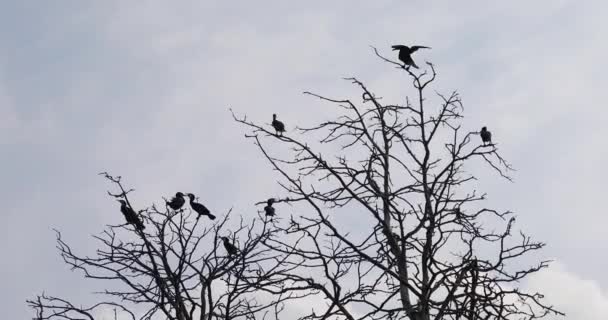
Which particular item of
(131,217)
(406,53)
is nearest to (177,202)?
(131,217)

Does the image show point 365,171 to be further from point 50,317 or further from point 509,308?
point 50,317

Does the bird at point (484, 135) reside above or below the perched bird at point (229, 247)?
above

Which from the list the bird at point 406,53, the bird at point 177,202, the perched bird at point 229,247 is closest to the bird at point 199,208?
the bird at point 177,202

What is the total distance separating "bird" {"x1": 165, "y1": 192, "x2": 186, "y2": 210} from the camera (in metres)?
10.5

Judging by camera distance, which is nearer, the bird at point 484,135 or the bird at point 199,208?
the bird at point 484,135

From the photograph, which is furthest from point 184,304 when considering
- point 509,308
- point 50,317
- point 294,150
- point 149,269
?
point 509,308

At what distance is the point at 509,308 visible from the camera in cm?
766

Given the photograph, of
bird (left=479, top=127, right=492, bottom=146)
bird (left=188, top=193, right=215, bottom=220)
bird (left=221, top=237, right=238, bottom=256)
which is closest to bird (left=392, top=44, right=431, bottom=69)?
bird (left=479, top=127, right=492, bottom=146)

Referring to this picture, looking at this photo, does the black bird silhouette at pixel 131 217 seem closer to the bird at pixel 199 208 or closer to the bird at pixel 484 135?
the bird at pixel 199 208

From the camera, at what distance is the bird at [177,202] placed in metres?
10.5

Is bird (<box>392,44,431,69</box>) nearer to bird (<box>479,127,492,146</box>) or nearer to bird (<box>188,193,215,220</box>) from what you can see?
bird (<box>479,127,492,146</box>)

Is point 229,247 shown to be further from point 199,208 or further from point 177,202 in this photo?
point 199,208

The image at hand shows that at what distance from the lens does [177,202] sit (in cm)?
1138

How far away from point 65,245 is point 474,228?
5.13 metres
